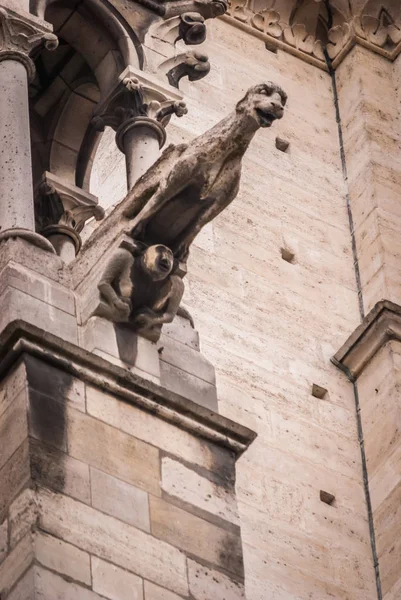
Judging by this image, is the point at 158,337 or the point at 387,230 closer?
the point at 158,337

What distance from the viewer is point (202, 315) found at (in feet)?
44.2

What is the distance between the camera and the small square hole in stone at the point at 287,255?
47.6ft

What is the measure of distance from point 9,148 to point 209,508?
A: 2.28 metres

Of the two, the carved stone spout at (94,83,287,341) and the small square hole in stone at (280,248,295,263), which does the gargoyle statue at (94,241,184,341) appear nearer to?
the carved stone spout at (94,83,287,341)

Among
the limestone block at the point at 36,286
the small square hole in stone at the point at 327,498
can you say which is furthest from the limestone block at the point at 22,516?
the small square hole in stone at the point at 327,498

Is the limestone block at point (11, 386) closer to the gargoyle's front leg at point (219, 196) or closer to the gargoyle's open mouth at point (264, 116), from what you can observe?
the gargoyle's front leg at point (219, 196)

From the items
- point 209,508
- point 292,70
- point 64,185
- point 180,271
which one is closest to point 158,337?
point 180,271

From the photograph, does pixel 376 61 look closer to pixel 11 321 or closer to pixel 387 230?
pixel 387 230

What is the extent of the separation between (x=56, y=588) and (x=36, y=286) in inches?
75.6

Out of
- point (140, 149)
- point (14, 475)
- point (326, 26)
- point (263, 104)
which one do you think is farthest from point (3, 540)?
point (326, 26)

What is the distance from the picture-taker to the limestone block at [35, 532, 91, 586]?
28.6 feet

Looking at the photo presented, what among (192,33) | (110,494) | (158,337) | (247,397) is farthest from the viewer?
(247,397)

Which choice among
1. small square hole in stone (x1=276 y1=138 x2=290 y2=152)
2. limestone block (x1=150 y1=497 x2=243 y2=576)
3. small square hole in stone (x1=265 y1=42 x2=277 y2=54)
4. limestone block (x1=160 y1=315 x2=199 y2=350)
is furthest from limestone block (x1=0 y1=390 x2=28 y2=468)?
small square hole in stone (x1=265 y1=42 x2=277 y2=54)

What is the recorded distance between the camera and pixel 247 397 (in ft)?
43.3
